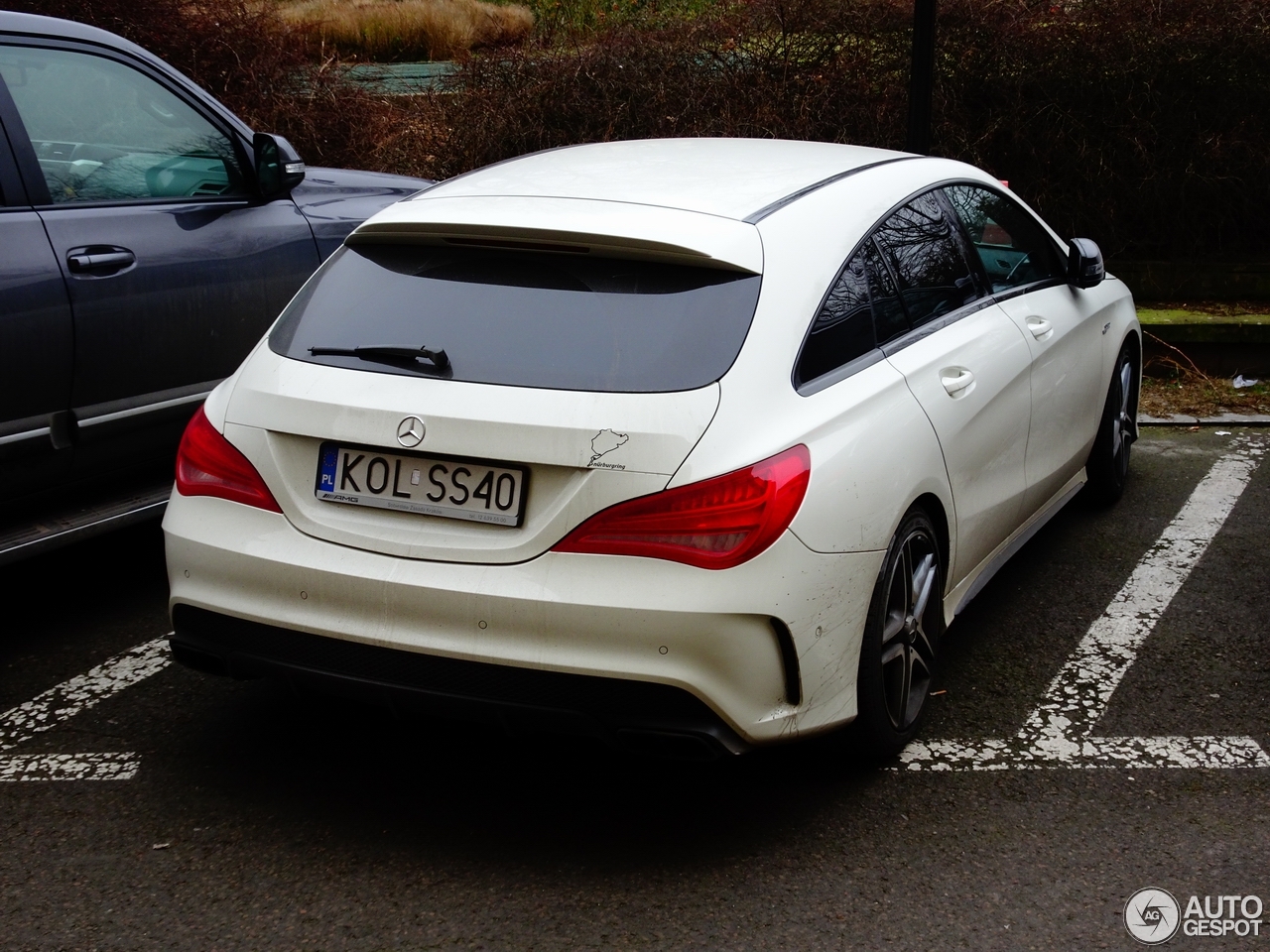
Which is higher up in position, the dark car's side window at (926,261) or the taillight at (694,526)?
the dark car's side window at (926,261)

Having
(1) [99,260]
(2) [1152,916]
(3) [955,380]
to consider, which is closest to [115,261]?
(1) [99,260]

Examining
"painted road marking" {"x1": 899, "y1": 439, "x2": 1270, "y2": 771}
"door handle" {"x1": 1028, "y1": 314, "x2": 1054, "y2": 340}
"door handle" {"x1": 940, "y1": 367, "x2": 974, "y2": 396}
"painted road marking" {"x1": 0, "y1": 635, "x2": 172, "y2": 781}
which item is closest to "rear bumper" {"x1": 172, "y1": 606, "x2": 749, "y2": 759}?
"painted road marking" {"x1": 0, "y1": 635, "x2": 172, "y2": 781}

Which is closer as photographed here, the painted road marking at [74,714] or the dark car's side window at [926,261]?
the painted road marking at [74,714]

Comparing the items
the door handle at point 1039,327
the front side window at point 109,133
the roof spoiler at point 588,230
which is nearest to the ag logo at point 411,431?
the roof spoiler at point 588,230

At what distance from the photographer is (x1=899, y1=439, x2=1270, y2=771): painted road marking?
11.7ft

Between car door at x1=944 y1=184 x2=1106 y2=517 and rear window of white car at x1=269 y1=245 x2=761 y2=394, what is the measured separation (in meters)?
1.58

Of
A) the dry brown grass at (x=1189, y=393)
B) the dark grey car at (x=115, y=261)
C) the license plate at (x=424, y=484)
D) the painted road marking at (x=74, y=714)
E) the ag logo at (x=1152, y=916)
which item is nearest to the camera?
the ag logo at (x=1152, y=916)

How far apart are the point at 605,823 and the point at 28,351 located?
2.27 metres

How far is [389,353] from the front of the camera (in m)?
3.15

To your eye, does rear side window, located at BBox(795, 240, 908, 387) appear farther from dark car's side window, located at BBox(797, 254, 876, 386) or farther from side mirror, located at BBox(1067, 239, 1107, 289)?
side mirror, located at BBox(1067, 239, 1107, 289)

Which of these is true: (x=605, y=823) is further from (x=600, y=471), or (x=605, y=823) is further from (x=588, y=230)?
(x=588, y=230)

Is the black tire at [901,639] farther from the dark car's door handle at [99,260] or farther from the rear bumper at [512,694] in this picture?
the dark car's door handle at [99,260]

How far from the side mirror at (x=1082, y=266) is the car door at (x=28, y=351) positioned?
3504 mm

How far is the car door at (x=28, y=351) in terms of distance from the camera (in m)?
3.98
